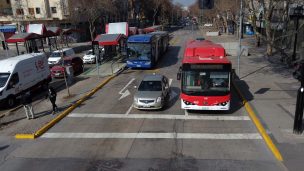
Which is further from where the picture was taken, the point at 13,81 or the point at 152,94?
the point at 13,81

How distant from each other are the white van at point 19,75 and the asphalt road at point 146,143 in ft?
16.8

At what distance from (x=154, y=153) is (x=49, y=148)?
14.8 feet

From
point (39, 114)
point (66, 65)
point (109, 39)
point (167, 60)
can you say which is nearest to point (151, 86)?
point (39, 114)

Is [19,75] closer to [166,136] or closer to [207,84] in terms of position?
[166,136]

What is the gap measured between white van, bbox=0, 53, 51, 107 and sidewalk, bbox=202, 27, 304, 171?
1498cm

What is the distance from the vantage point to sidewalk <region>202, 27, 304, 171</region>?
11.9 metres

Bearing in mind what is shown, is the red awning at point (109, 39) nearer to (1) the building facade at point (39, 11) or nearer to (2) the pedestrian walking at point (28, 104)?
(2) the pedestrian walking at point (28, 104)

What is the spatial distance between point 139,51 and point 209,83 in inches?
586

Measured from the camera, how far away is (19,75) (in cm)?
2030

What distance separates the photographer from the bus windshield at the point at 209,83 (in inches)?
601

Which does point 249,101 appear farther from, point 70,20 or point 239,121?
point 70,20

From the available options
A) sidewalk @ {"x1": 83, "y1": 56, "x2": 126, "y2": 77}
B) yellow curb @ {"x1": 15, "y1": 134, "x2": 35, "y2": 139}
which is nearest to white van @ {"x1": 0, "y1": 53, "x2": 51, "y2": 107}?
sidewalk @ {"x1": 83, "y1": 56, "x2": 126, "y2": 77}

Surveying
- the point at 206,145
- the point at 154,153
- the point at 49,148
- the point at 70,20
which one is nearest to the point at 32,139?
the point at 49,148

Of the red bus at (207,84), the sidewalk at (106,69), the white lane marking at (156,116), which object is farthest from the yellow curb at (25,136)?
the sidewalk at (106,69)
